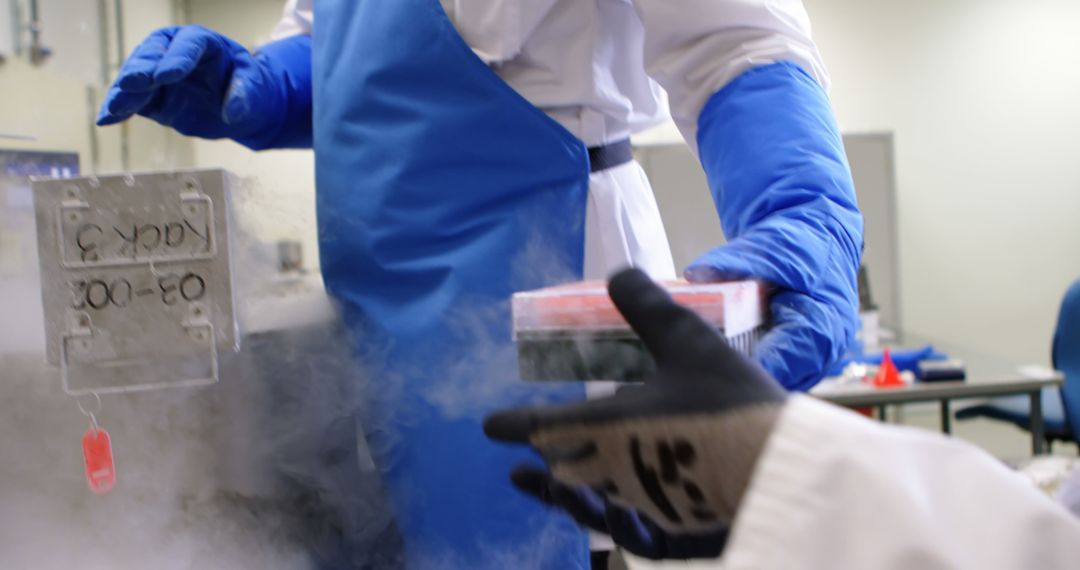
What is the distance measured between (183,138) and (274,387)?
17.8 inches

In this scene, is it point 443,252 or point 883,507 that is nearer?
point 883,507

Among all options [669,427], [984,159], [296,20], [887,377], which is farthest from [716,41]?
[984,159]

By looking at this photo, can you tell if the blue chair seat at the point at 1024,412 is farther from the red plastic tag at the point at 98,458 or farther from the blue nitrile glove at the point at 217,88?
the red plastic tag at the point at 98,458

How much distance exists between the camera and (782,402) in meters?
0.43

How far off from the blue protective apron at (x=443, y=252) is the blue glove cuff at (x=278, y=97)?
136 mm

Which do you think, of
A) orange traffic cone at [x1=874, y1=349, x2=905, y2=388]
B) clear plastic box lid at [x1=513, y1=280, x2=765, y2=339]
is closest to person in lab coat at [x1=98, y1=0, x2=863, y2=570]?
clear plastic box lid at [x1=513, y1=280, x2=765, y2=339]

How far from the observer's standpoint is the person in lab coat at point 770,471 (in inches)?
15.5

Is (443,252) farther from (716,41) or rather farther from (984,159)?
(984,159)

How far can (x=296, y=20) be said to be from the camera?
1.16 meters

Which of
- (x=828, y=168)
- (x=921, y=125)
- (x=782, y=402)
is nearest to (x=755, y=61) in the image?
(x=828, y=168)

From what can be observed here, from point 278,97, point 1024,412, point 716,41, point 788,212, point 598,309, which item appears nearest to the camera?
point 598,309

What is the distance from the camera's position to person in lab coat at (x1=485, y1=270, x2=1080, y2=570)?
393 millimetres

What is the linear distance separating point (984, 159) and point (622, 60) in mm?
4214

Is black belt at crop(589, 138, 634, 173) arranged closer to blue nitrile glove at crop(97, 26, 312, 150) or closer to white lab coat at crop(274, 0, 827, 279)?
white lab coat at crop(274, 0, 827, 279)
